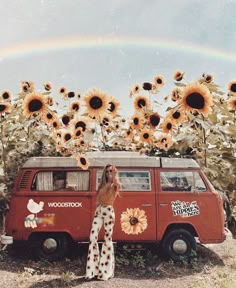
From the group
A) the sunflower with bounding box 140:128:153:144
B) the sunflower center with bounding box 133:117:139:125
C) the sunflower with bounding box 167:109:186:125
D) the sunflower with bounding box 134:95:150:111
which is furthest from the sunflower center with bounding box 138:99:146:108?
the sunflower with bounding box 167:109:186:125

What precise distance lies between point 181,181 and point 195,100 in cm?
169

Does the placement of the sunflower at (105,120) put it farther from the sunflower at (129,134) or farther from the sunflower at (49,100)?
the sunflower at (49,100)

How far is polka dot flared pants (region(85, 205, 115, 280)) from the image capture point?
7.98 metres

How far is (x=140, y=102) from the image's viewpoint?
1070 centimetres

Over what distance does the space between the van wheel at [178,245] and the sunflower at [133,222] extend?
0.58 meters

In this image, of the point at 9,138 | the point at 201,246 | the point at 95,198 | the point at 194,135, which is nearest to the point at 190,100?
the point at 194,135

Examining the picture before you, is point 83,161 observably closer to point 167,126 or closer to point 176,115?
point 167,126

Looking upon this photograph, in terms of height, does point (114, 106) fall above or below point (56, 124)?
above

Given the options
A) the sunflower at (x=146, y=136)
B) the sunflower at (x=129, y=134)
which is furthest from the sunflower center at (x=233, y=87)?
the sunflower at (x=129, y=134)

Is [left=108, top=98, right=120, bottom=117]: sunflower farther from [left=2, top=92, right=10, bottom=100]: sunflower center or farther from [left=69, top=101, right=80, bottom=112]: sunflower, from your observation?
[left=2, top=92, right=10, bottom=100]: sunflower center

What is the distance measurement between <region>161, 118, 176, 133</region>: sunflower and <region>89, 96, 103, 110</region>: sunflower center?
5.30 ft

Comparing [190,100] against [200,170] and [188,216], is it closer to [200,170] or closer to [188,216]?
[200,170]

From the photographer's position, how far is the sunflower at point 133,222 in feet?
29.0

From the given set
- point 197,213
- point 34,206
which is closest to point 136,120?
point 197,213
